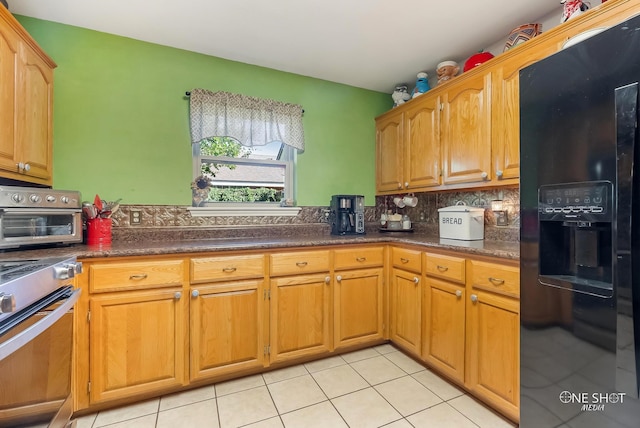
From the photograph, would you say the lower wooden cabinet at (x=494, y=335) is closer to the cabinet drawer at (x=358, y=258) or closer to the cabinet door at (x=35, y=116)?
the cabinet drawer at (x=358, y=258)

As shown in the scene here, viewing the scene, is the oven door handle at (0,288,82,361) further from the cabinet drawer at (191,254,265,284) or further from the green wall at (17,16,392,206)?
the green wall at (17,16,392,206)

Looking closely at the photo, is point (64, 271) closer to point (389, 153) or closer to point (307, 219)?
point (307, 219)

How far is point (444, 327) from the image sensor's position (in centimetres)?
191

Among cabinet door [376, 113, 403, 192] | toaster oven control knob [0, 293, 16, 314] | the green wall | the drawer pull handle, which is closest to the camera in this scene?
toaster oven control knob [0, 293, 16, 314]

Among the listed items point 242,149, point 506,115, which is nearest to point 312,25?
point 242,149

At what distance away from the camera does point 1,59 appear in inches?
57.4

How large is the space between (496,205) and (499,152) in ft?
1.64

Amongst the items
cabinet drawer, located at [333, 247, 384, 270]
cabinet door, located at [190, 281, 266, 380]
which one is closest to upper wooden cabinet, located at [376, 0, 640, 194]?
cabinet drawer, located at [333, 247, 384, 270]

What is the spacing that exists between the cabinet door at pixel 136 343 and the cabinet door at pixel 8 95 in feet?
2.80

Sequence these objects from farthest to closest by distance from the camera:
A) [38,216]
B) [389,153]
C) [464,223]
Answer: [389,153] → [464,223] → [38,216]

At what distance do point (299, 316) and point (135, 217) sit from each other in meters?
1.38

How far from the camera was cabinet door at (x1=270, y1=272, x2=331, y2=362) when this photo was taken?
6.61 ft

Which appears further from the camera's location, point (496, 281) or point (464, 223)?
point (464, 223)

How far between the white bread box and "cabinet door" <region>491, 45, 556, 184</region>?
301 mm
